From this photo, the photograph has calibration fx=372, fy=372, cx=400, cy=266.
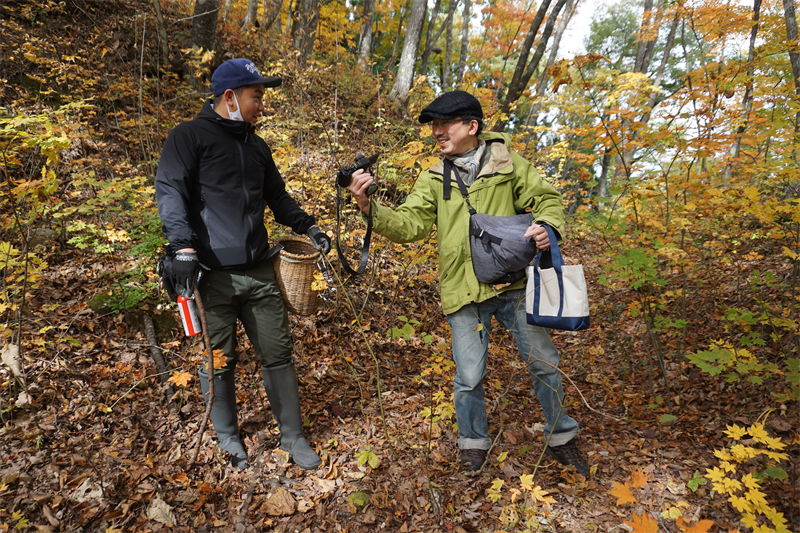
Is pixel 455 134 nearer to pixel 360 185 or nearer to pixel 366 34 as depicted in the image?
pixel 360 185

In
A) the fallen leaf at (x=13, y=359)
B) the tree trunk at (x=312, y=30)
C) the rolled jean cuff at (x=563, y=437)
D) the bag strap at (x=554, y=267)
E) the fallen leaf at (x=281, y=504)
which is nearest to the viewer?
the bag strap at (x=554, y=267)

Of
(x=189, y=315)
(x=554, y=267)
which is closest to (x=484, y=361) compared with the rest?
(x=554, y=267)

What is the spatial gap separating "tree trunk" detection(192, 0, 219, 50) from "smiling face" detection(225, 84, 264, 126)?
6927mm

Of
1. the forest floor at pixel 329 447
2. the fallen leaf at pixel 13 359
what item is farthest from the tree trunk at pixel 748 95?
the fallen leaf at pixel 13 359

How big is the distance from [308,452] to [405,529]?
88 cm

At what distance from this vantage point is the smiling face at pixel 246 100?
2.49m

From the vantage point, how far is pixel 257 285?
103 inches

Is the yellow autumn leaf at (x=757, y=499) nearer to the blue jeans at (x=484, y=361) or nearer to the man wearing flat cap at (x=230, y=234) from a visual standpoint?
the blue jeans at (x=484, y=361)

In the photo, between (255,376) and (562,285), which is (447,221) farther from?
(255,376)

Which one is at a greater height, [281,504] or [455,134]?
[455,134]

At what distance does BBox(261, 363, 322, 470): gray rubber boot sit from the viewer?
8.89ft

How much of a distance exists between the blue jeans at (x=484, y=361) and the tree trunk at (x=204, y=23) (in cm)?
853

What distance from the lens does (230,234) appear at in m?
2.46

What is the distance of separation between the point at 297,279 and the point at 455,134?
59.4 inches
